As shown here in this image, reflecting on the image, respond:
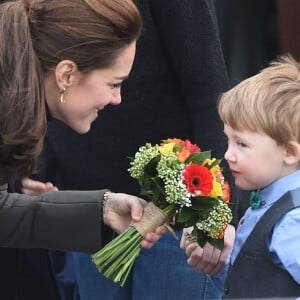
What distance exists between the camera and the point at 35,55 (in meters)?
2.82

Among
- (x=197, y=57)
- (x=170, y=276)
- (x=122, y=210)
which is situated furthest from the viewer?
(x=170, y=276)

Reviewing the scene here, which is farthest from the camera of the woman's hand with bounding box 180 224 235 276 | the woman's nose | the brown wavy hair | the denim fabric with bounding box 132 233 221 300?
the denim fabric with bounding box 132 233 221 300

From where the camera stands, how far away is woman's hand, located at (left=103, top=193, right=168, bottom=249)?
3.00m

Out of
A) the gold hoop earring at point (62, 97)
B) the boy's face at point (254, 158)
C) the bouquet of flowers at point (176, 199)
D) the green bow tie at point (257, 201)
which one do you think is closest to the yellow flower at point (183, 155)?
the bouquet of flowers at point (176, 199)

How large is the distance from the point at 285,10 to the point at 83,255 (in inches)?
68.8

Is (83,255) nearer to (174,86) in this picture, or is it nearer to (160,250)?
(160,250)

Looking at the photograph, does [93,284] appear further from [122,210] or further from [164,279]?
[122,210]

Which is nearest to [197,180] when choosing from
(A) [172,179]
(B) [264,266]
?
(A) [172,179]

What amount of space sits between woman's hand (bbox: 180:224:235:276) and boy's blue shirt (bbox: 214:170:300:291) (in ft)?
0.25

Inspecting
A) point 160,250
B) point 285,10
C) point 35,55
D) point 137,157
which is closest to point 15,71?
point 35,55

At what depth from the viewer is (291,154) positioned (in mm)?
2920

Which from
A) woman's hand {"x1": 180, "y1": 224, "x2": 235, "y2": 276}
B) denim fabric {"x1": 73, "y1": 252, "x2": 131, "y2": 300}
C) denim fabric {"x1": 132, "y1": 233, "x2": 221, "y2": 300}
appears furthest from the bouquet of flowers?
denim fabric {"x1": 73, "y1": 252, "x2": 131, "y2": 300}

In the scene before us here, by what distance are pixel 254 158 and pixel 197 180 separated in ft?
0.59

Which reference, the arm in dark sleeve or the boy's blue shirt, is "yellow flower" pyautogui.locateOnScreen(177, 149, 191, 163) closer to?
the boy's blue shirt
